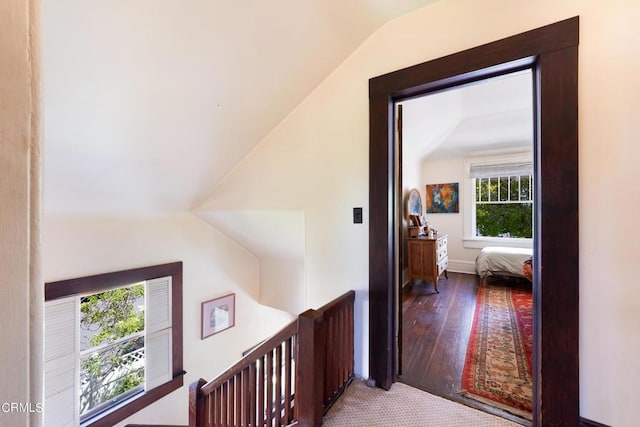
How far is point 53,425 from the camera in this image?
203 centimetres

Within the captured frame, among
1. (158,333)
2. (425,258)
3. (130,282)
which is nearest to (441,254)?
(425,258)

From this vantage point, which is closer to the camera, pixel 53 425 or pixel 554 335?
pixel 554 335

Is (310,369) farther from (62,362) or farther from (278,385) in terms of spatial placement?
(62,362)

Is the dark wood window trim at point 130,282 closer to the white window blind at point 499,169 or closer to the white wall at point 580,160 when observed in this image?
the white wall at point 580,160

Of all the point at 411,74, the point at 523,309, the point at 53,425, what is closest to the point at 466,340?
the point at 523,309

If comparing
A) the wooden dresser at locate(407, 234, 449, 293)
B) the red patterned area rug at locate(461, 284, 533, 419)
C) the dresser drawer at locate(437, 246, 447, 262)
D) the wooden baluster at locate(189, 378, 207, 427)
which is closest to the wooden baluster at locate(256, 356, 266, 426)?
the wooden baluster at locate(189, 378, 207, 427)

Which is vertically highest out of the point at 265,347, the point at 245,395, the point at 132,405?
the point at 265,347

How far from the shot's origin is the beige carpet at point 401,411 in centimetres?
145

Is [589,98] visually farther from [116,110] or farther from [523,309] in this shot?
[523,309]

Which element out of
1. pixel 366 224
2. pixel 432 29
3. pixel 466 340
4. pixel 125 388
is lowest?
pixel 125 388

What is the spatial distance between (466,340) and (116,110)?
3291mm

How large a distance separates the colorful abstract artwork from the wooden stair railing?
462cm

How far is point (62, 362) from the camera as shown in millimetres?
2080

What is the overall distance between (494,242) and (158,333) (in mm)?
5674
